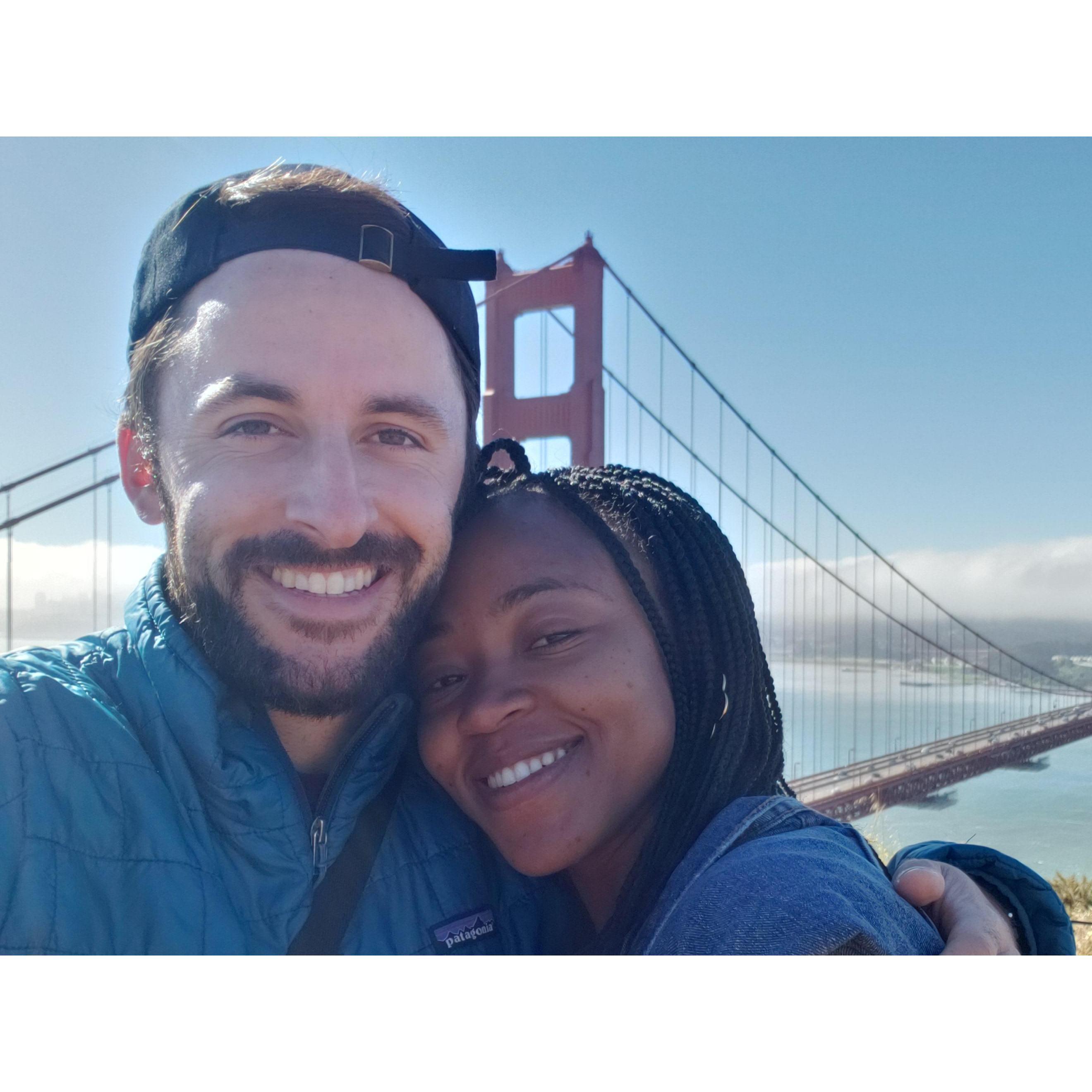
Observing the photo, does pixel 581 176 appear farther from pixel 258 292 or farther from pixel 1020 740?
pixel 1020 740

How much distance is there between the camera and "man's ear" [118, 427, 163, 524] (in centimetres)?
133

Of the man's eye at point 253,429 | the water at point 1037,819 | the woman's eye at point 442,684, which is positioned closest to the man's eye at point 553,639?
the woman's eye at point 442,684

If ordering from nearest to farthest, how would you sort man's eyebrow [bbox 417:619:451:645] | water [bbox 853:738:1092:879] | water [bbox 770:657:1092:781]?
man's eyebrow [bbox 417:619:451:645]
water [bbox 853:738:1092:879]
water [bbox 770:657:1092:781]

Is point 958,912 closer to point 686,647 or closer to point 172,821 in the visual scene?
point 686,647

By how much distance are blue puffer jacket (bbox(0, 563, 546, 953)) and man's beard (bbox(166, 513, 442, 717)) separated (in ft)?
0.10

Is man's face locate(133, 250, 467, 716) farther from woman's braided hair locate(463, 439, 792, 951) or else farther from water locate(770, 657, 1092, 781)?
water locate(770, 657, 1092, 781)

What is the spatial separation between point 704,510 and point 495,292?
4759mm

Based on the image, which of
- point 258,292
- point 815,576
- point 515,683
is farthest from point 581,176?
point 815,576

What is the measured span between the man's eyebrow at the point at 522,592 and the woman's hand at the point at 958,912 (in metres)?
0.68

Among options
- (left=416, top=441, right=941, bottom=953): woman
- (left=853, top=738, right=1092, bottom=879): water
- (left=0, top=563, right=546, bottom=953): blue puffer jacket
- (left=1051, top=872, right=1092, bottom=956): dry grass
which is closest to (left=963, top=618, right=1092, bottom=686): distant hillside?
(left=853, top=738, right=1092, bottom=879): water

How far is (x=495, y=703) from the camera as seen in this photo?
131 centimetres

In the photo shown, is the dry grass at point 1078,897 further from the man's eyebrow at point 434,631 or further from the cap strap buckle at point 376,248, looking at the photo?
the cap strap buckle at point 376,248

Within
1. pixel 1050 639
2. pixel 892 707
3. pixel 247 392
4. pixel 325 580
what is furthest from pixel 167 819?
pixel 892 707

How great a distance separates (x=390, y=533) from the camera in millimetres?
1255
